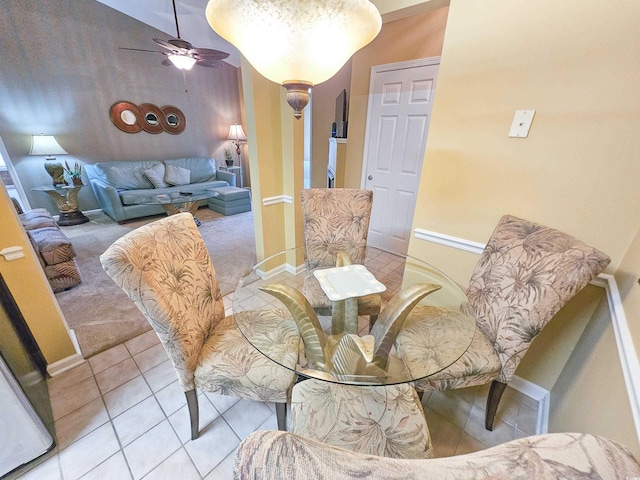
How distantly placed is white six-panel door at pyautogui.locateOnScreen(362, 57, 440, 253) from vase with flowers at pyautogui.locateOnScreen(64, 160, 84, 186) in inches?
170

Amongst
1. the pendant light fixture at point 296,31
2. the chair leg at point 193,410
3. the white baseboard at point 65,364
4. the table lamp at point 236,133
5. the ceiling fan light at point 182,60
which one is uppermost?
the ceiling fan light at point 182,60

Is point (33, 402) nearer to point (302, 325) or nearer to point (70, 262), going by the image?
point (302, 325)

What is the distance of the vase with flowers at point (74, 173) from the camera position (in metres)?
3.86

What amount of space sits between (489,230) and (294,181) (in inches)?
64.9

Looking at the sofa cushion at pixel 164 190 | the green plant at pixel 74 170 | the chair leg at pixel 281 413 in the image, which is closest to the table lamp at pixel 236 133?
the sofa cushion at pixel 164 190

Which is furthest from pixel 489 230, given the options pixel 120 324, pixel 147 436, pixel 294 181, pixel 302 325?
pixel 120 324

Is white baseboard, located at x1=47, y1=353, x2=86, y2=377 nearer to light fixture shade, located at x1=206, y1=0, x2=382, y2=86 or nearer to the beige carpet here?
the beige carpet

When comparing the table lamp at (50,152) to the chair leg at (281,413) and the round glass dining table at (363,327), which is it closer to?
the round glass dining table at (363,327)

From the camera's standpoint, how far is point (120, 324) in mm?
1905

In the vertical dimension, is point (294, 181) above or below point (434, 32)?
below

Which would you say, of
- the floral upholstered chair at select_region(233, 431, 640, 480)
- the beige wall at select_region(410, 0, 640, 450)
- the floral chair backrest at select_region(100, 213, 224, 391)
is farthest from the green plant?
the floral upholstered chair at select_region(233, 431, 640, 480)

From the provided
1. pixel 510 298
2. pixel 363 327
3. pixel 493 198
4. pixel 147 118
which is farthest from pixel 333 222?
pixel 147 118

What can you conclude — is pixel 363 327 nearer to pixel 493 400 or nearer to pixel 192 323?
pixel 493 400

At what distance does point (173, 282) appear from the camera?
1029 mm
